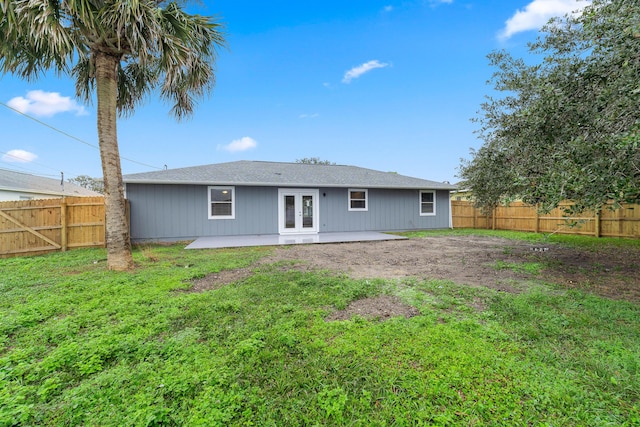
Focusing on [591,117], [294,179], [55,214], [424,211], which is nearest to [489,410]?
[591,117]

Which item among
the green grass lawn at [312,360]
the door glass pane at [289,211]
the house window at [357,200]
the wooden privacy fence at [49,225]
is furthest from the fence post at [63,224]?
the house window at [357,200]

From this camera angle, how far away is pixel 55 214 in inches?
324

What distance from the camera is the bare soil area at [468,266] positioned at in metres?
4.34

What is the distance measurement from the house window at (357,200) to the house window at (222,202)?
5313mm

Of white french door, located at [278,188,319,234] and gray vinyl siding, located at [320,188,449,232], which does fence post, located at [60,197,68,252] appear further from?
gray vinyl siding, located at [320,188,449,232]

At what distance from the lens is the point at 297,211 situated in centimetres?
1176

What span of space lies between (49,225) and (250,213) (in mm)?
6233

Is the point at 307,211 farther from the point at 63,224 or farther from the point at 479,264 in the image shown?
the point at 63,224

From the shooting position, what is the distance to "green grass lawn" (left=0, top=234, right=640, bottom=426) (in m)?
1.75

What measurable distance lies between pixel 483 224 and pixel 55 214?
19263mm

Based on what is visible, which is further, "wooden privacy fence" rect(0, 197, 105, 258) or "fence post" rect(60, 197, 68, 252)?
"fence post" rect(60, 197, 68, 252)

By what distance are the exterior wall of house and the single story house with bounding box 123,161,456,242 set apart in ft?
0.10

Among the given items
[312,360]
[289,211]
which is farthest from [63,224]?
[312,360]

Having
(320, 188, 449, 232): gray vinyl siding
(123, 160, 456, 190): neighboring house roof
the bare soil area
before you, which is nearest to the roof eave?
(123, 160, 456, 190): neighboring house roof
